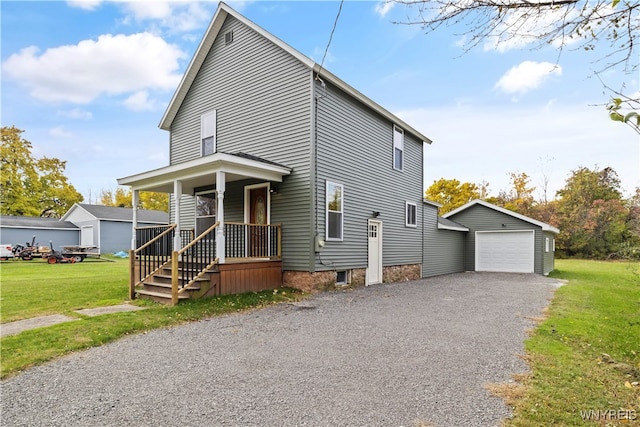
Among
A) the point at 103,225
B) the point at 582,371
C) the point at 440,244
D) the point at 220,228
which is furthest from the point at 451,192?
the point at 582,371

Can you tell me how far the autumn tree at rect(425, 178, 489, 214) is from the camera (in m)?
33.0

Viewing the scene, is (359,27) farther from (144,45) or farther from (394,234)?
(144,45)

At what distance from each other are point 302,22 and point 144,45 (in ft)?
29.5

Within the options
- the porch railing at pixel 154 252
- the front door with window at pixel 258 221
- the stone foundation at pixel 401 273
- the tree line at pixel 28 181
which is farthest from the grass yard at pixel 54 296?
the tree line at pixel 28 181

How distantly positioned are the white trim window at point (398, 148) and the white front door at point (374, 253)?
2.65 metres

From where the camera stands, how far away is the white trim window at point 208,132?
12109mm

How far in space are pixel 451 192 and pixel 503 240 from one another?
1602 centimetres

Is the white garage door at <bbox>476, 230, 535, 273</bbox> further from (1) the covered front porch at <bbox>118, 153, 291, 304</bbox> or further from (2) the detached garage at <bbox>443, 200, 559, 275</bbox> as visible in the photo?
(1) the covered front porch at <bbox>118, 153, 291, 304</bbox>

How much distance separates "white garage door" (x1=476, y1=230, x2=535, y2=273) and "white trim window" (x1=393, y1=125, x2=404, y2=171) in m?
7.38

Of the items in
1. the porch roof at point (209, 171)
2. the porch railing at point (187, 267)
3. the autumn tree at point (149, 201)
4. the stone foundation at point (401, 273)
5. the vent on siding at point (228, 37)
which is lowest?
the stone foundation at point (401, 273)

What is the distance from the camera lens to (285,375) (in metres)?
3.87

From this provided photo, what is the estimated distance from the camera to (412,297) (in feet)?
30.8

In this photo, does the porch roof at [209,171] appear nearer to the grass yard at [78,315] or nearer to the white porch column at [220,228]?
the white porch column at [220,228]

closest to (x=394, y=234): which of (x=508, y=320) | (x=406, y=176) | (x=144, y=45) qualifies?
(x=406, y=176)
